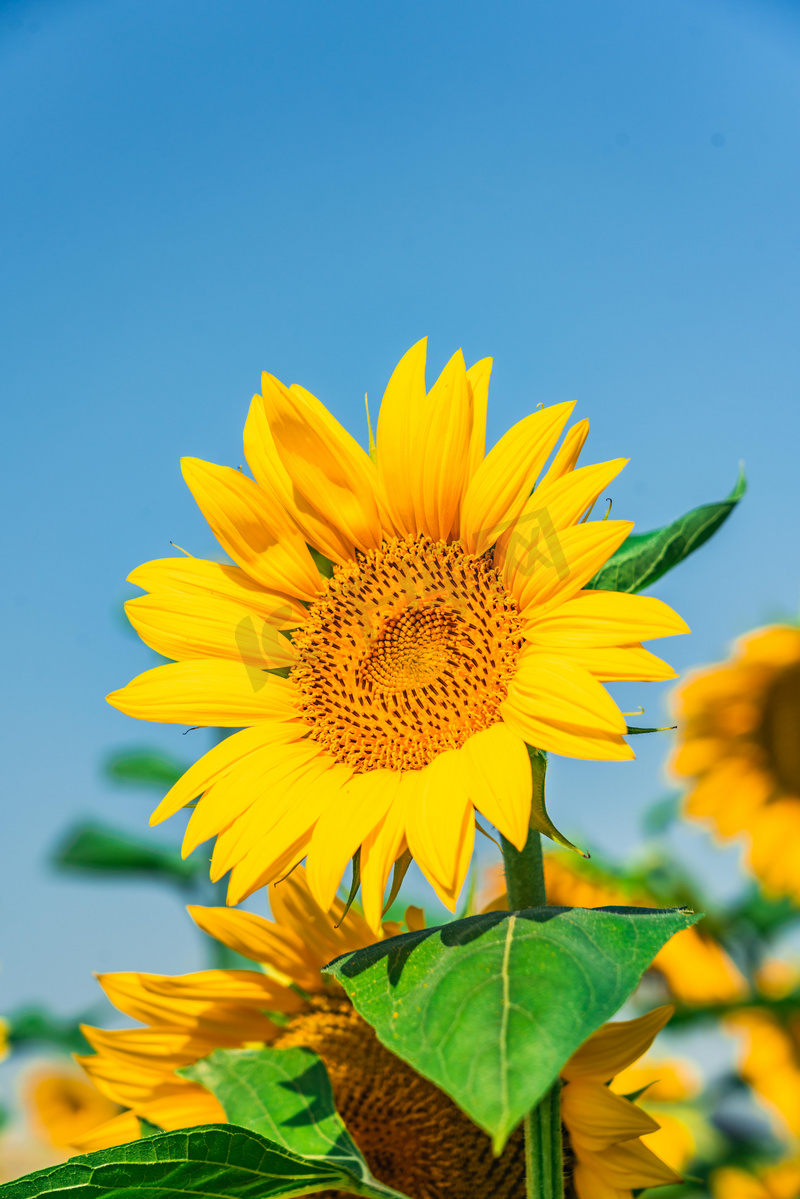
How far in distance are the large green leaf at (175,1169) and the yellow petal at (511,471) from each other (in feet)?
2.40

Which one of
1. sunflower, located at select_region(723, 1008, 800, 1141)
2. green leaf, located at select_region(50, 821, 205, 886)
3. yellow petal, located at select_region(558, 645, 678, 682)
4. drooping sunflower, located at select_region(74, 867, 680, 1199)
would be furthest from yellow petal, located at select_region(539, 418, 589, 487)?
sunflower, located at select_region(723, 1008, 800, 1141)

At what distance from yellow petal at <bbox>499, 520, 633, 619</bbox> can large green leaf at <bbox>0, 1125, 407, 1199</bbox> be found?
65cm

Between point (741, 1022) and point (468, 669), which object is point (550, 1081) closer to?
point (468, 669)

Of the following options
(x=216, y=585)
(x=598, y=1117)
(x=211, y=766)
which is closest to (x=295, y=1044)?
(x=598, y=1117)

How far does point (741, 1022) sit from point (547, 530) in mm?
2632

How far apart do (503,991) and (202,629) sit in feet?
2.12

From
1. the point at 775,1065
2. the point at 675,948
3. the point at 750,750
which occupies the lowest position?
the point at 775,1065

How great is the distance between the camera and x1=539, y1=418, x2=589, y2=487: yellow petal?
1.14 meters

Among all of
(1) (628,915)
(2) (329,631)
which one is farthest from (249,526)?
(1) (628,915)

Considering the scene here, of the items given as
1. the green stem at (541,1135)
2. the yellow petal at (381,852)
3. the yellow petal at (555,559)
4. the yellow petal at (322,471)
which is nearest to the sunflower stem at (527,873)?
the green stem at (541,1135)

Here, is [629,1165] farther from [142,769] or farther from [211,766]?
[142,769]

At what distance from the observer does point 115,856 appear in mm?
2867

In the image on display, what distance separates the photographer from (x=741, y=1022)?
3160mm

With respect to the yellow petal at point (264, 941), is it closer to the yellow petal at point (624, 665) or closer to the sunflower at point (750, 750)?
the yellow petal at point (624, 665)
